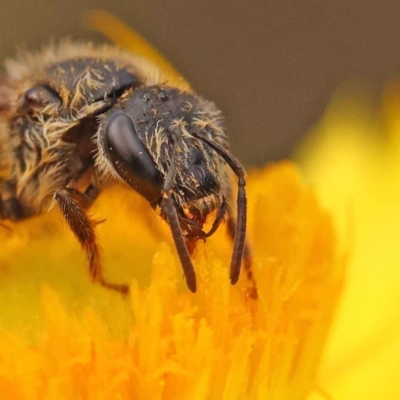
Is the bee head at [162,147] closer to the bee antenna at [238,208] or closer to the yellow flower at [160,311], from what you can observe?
the bee antenna at [238,208]

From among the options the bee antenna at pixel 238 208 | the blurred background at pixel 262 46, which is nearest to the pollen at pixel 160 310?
the bee antenna at pixel 238 208

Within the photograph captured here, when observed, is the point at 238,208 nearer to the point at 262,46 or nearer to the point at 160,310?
the point at 160,310

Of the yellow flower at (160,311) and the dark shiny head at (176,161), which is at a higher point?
the dark shiny head at (176,161)

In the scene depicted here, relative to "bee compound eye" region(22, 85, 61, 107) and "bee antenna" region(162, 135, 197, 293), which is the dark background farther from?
"bee antenna" region(162, 135, 197, 293)

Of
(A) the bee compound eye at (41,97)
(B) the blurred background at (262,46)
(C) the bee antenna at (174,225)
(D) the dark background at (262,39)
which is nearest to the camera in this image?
(C) the bee antenna at (174,225)

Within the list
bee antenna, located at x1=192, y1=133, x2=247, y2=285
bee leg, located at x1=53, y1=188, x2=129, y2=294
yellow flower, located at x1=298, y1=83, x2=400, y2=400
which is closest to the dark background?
yellow flower, located at x1=298, y1=83, x2=400, y2=400

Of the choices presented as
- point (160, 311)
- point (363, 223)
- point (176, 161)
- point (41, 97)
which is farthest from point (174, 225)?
point (363, 223)

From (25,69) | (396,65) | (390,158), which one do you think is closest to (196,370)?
(25,69)
